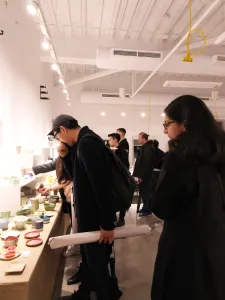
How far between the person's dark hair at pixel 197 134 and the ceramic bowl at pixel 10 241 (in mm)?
1376

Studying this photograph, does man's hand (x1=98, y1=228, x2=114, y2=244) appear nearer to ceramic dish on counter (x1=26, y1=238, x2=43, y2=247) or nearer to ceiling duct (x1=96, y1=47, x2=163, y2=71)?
ceramic dish on counter (x1=26, y1=238, x2=43, y2=247)

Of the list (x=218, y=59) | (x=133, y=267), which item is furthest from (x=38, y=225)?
(x=218, y=59)

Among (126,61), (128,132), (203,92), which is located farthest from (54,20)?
(203,92)

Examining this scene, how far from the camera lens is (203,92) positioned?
838cm

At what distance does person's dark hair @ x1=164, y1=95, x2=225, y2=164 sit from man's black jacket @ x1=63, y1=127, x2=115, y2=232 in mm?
582

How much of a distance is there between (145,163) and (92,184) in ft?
9.91

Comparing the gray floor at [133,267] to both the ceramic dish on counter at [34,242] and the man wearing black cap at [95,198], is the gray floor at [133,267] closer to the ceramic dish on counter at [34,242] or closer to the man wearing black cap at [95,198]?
the man wearing black cap at [95,198]

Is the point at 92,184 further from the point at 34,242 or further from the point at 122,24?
the point at 122,24

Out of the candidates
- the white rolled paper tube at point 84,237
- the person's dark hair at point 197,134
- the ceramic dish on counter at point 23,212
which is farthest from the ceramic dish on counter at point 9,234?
the person's dark hair at point 197,134

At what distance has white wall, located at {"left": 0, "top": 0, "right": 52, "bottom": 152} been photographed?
9.09 ft

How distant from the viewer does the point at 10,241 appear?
1701 millimetres

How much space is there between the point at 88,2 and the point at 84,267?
145 inches

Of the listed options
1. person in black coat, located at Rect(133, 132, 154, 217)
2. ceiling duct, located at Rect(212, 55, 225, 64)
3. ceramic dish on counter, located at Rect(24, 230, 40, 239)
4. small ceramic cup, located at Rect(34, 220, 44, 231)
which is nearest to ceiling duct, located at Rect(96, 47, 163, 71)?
ceiling duct, located at Rect(212, 55, 225, 64)

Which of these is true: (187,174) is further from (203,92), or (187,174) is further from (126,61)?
(203,92)
